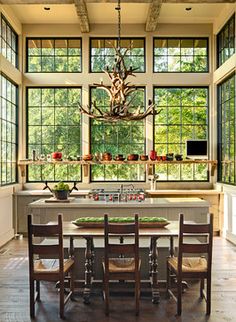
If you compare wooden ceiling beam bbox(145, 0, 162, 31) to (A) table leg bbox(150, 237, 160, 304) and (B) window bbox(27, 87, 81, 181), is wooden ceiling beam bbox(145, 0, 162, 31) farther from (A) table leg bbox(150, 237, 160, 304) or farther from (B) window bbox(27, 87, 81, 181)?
(A) table leg bbox(150, 237, 160, 304)

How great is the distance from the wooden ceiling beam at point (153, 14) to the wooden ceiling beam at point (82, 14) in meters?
1.14

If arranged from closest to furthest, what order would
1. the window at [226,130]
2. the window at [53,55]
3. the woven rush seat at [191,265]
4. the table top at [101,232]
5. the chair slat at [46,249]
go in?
the chair slat at [46,249] → the woven rush seat at [191,265] → the table top at [101,232] → the window at [226,130] → the window at [53,55]

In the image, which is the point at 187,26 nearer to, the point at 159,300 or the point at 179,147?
the point at 179,147

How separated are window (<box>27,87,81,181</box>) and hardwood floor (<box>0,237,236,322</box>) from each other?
349cm

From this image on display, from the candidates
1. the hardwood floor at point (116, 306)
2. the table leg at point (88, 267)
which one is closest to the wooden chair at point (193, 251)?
the hardwood floor at point (116, 306)

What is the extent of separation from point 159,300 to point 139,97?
517 cm

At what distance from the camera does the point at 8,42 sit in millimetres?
7781

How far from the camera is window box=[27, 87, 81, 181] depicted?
8578mm

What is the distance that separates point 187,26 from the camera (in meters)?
8.52

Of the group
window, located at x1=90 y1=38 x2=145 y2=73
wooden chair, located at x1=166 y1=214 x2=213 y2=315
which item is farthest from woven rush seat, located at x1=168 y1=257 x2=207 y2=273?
window, located at x1=90 y1=38 x2=145 y2=73

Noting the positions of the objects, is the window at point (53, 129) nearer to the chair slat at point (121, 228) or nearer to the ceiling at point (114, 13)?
the ceiling at point (114, 13)

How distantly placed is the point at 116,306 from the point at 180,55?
5940 millimetres

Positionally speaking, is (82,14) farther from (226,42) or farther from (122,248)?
(122,248)

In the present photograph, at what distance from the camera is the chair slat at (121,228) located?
3795mm
